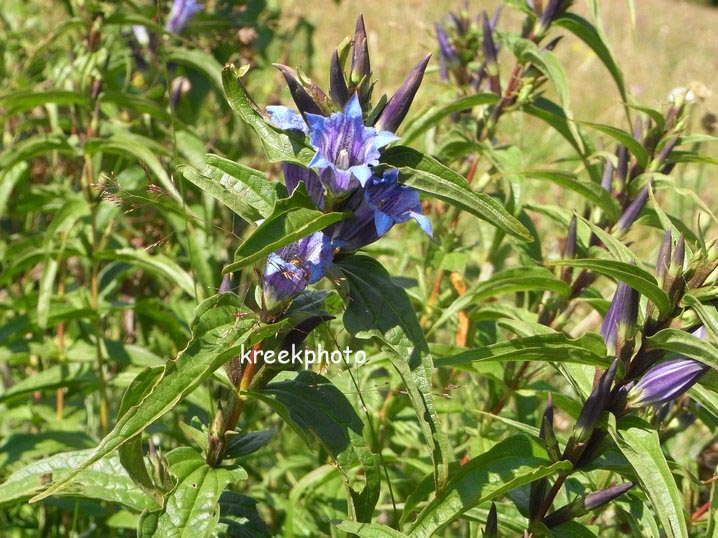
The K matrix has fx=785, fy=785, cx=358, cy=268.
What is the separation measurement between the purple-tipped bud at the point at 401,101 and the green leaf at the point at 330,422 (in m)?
0.44

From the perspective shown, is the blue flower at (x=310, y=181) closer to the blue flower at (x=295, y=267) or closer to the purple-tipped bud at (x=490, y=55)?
the blue flower at (x=295, y=267)

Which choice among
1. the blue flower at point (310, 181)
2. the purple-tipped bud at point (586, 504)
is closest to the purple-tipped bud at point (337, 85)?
the blue flower at point (310, 181)

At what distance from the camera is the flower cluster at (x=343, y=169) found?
112 cm

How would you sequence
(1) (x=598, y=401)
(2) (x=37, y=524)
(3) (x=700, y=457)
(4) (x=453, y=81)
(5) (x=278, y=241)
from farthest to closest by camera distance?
(4) (x=453, y=81) → (2) (x=37, y=524) → (3) (x=700, y=457) → (1) (x=598, y=401) → (5) (x=278, y=241)

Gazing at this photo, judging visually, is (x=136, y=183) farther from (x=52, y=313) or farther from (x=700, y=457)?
(x=700, y=457)

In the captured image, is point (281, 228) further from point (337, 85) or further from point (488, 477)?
point (488, 477)

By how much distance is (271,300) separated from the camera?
1233 millimetres

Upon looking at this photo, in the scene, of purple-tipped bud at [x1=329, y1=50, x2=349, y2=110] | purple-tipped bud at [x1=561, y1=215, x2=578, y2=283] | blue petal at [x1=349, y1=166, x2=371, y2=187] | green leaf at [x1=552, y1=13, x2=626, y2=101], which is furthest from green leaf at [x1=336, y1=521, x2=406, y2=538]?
green leaf at [x1=552, y1=13, x2=626, y2=101]

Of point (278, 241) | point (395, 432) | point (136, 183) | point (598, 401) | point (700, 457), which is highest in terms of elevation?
point (278, 241)

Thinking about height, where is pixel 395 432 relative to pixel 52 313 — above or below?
below

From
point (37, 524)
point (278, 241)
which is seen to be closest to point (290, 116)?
point (278, 241)

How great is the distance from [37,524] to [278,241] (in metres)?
1.68

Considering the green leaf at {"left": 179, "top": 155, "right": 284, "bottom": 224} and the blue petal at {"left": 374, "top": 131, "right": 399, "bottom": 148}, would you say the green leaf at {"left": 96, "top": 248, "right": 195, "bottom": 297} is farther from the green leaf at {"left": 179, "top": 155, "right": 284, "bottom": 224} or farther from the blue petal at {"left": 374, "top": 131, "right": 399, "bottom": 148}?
the blue petal at {"left": 374, "top": 131, "right": 399, "bottom": 148}

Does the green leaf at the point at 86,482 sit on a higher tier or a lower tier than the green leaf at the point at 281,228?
lower
